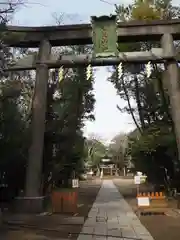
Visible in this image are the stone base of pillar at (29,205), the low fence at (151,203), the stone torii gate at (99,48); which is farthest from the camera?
the stone torii gate at (99,48)

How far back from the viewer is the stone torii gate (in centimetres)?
1747

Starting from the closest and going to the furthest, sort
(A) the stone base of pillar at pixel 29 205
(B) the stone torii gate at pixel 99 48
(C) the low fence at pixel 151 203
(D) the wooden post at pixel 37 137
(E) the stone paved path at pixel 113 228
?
(E) the stone paved path at pixel 113 228 → (A) the stone base of pillar at pixel 29 205 → (C) the low fence at pixel 151 203 → (D) the wooden post at pixel 37 137 → (B) the stone torii gate at pixel 99 48

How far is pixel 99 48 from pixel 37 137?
17.0 feet

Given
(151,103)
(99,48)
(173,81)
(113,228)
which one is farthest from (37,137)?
(151,103)

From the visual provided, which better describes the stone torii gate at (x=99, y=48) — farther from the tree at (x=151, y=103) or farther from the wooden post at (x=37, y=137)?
the tree at (x=151, y=103)

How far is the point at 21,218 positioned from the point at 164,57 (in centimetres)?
984

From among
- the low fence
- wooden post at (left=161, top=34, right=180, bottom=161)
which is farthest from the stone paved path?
wooden post at (left=161, top=34, right=180, bottom=161)

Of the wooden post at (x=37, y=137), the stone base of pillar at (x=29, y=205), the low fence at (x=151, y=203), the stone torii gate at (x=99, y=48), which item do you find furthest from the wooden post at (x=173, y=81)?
the stone base of pillar at (x=29, y=205)

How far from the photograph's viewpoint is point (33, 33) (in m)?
18.4

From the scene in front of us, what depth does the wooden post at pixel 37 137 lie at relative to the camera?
54.0ft

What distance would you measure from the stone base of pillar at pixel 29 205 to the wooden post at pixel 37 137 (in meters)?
0.18

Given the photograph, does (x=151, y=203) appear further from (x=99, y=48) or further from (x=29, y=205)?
(x=99, y=48)

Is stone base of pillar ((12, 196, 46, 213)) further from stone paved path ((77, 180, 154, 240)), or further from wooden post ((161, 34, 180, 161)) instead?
wooden post ((161, 34, 180, 161))

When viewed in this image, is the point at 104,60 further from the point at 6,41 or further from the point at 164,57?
the point at 6,41
